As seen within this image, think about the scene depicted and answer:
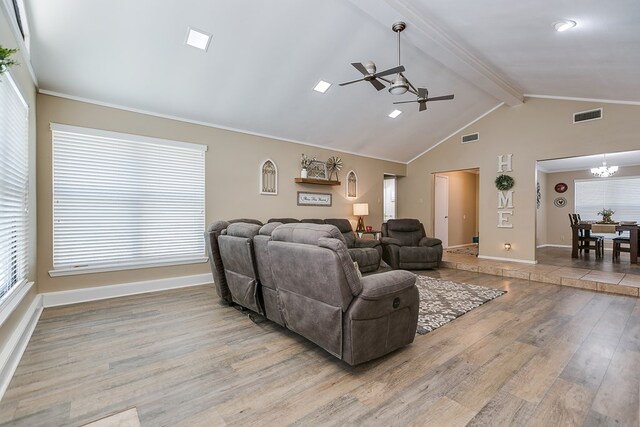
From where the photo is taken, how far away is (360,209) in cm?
696

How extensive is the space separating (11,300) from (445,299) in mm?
4447

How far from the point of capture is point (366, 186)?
7488 mm

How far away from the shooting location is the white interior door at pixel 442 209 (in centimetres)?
826

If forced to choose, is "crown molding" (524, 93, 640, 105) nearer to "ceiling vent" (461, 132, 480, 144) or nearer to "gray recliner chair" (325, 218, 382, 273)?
"ceiling vent" (461, 132, 480, 144)

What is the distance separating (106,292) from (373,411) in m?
3.98

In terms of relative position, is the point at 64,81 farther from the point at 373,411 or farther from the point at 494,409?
the point at 494,409

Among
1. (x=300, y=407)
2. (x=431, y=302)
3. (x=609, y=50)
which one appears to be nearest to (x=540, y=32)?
(x=609, y=50)

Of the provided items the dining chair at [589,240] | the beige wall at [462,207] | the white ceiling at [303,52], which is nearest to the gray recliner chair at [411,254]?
the white ceiling at [303,52]

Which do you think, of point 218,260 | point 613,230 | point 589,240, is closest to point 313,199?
point 218,260

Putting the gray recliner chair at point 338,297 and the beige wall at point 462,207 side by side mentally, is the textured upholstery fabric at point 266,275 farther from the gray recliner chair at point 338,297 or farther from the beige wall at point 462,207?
the beige wall at point 462,207

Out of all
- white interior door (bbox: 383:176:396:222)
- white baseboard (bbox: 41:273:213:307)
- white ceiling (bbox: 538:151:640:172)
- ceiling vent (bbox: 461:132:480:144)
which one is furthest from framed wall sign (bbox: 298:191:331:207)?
white ceiling (bbox: 538:151:640:172)

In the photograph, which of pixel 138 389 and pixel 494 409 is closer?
pixel 494 409

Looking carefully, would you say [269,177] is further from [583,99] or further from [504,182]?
[583,99]

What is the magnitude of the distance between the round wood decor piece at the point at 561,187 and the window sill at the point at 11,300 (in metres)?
12.2
